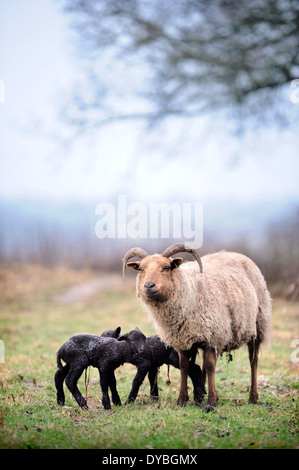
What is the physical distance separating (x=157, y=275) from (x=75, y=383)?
1.71 m

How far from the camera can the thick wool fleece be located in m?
6.26

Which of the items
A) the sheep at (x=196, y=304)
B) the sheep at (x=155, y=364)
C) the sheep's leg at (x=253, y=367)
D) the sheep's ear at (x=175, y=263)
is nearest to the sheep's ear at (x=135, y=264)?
the sheep at (x=196, y=304)

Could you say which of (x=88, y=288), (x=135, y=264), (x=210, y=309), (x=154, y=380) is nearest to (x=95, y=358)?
(x=154, y=380)

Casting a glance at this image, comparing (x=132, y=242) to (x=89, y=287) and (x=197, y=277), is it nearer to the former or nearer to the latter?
(x=89, y=287)

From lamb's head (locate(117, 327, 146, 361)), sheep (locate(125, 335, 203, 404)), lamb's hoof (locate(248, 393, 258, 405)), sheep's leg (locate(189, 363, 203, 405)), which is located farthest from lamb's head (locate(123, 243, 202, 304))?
lamb's hoof (locate(248, 393, 258, 405))

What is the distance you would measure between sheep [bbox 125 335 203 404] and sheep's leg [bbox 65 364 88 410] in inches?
26.3

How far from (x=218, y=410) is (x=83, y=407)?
65.2 inches

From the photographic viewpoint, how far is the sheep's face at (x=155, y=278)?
19.4ft

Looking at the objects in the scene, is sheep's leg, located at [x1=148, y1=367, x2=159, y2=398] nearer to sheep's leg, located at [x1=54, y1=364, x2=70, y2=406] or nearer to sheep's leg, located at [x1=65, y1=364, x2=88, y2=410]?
sheep's leg, located at [x1=65, y1=364, x2=88, y2=410]

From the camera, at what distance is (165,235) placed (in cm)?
1673

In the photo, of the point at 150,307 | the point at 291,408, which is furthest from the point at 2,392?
the point at 291,408

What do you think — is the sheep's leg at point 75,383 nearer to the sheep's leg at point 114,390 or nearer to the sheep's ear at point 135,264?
the sheep's leg at point 114,390

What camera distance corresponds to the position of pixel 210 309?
640 centimetres

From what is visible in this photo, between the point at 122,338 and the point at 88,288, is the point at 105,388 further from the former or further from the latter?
the point at 88,288
